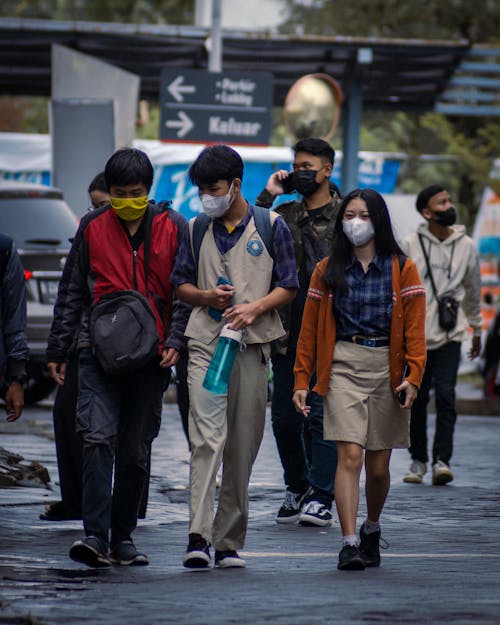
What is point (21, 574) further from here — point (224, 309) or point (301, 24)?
point (301, 24)

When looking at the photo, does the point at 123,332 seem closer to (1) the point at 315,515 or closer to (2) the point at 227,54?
(1) the point at 315,515

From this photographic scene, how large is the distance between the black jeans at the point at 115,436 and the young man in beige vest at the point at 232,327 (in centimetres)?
21

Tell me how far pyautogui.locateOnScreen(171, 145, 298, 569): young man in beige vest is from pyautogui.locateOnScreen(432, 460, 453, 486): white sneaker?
4073 millimetres

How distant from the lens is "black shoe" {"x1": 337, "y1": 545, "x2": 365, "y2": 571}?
7121 millimetres

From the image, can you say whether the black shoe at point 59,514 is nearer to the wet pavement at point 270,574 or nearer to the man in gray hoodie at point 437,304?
the wet pavement at point 270,574

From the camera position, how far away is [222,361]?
7.14 meters

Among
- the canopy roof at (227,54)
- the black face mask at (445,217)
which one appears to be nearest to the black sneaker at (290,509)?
the black face mask at (445,217)

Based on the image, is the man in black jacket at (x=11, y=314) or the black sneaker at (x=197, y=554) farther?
the man in black jacket at (x=11, y=314)

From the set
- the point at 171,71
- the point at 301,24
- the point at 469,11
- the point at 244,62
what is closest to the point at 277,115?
the point at 301,24

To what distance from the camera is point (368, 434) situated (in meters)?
7.33

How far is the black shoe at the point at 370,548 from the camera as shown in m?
7.39

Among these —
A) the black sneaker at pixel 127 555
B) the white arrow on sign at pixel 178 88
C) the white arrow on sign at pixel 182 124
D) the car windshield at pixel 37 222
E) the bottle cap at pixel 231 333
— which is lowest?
the black sneaker at pixel 127 555

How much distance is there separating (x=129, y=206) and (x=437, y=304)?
15.2 ft

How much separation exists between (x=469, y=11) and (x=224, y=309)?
3516cm
